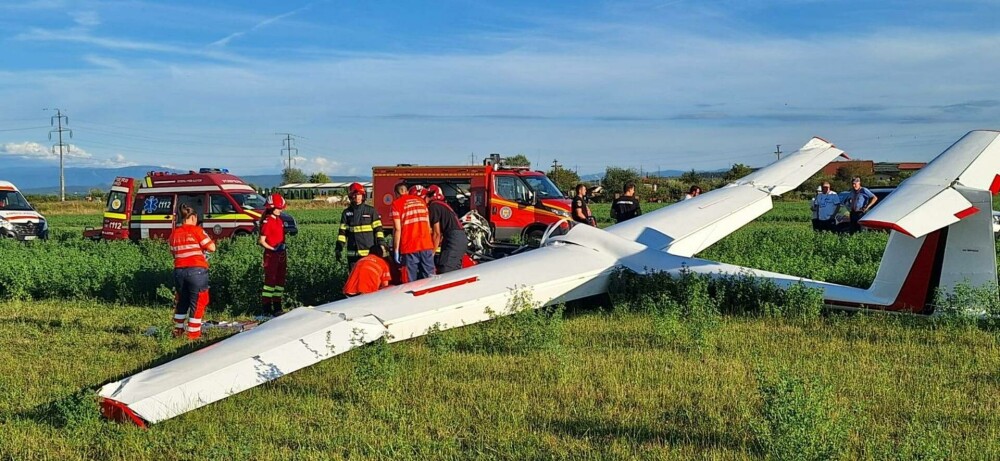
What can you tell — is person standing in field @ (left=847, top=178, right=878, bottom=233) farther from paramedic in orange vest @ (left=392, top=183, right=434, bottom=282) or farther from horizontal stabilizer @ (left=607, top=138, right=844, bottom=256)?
paramedic in orange vest @ (left=392, top=183, right=434, bottom=282)

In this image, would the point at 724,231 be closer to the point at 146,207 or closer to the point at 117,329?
the point at 117,329

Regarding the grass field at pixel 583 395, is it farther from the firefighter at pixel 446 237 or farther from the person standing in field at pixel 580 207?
the person standing in field at pixel 580 207

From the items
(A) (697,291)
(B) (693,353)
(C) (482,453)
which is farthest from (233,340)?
(A) (697,291)

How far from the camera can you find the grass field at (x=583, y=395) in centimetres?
499

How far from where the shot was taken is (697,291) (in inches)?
335

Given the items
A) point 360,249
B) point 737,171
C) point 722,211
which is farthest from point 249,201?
point 737,171

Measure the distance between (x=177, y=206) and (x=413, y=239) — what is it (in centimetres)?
1570

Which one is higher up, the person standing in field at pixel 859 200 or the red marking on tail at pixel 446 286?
the person standing in field at pixel 859 200

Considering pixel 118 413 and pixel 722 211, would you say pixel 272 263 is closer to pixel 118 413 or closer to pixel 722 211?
pixel 118 413

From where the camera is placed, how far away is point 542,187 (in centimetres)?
2111

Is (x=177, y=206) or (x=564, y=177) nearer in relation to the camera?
(x=177, y=206)

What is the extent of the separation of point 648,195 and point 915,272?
2272 inches

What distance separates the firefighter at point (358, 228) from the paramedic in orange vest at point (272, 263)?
89 cm

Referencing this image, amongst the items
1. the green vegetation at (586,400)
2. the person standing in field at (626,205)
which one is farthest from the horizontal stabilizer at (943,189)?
the person standing in field at (626,205)
